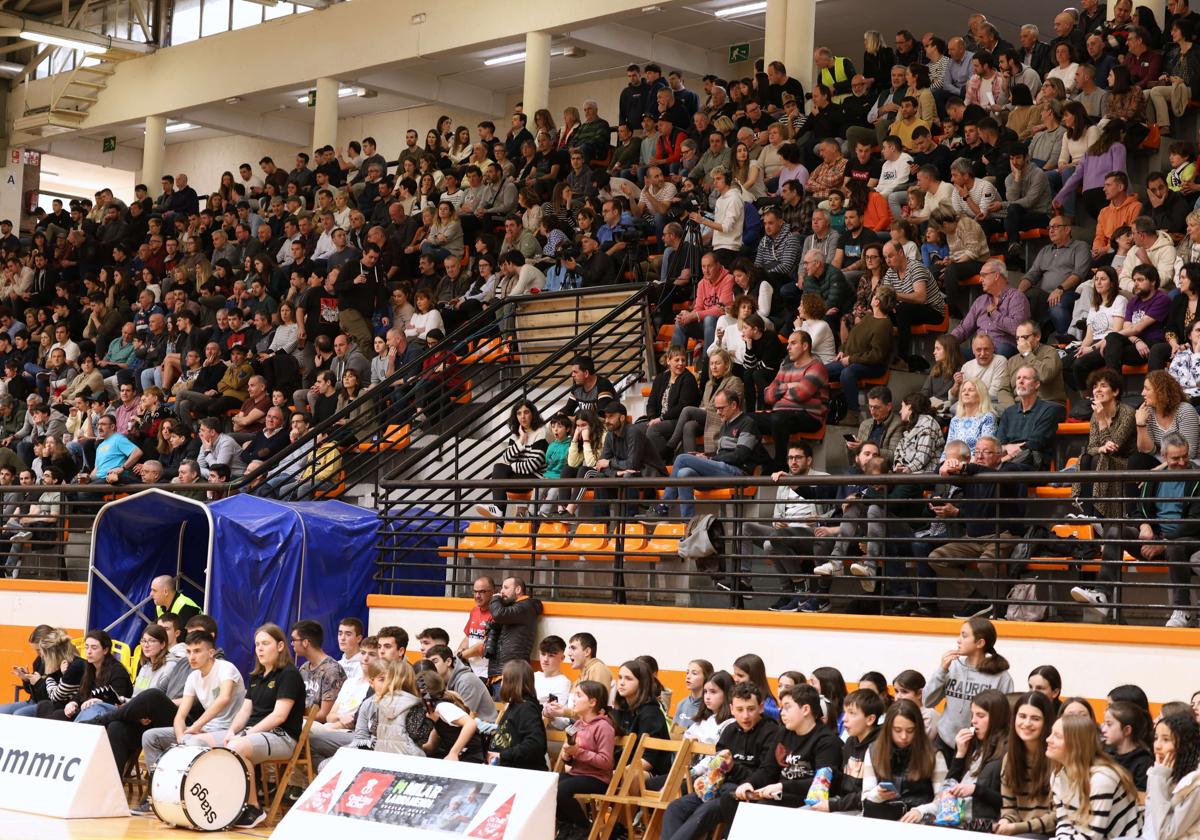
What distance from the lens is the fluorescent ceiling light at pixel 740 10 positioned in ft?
67.9

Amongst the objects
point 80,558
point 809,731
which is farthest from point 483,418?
point 809,731

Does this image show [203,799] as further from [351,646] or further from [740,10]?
[740,10]

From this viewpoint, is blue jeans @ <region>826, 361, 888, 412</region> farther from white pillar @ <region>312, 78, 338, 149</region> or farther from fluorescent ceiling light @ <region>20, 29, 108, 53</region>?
fluorescent ceiling light @ <region>20, 29, 108, 53</region>

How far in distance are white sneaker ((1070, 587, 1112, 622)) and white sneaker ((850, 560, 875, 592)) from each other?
1422mm

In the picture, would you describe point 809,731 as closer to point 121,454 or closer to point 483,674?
point 483,674

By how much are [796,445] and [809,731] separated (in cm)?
422

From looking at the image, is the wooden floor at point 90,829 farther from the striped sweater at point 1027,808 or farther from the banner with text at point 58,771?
the striped sweater at point 1027,808

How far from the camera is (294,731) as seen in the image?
10.3m

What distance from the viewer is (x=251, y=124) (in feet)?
91.6

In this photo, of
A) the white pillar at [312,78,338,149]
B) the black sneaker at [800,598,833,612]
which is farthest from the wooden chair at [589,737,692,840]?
the white pillar at [312,78,338,149]

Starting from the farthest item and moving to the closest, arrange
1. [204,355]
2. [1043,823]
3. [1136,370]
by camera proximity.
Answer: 1. [204,355]
2. [1136,370]
3. [1043,823]

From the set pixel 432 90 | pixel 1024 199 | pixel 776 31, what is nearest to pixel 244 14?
pixel 432 90

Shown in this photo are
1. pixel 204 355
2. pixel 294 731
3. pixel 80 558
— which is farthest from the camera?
pixel 204 355

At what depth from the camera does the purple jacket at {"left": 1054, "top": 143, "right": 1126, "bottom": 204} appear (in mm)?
13000
